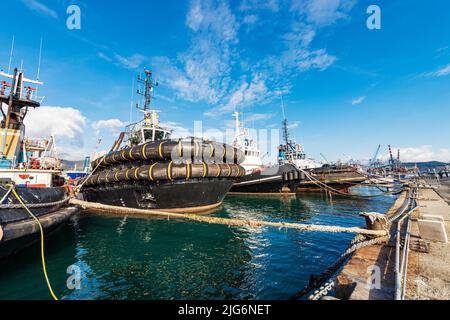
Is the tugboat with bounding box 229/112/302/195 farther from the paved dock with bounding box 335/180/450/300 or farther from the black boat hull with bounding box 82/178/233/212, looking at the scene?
the paved dock with bounding box 335/180/450/300

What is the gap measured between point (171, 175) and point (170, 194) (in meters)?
1.67

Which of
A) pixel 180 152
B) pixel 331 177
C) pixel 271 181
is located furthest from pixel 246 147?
pixel 180 152

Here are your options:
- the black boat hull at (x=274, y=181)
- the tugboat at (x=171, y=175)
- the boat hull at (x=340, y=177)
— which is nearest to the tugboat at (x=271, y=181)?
the black boat hull at (x=274, y=181)

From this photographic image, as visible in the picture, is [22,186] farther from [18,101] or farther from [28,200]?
[18,101]

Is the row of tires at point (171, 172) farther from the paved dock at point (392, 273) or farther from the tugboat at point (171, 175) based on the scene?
the paved dock at point (392, 273)

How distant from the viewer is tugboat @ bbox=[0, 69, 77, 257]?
18.5ft

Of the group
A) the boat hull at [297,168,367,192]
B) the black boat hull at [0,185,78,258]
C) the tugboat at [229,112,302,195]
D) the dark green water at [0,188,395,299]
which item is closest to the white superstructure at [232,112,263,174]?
the tugboat at [229,112,302,195]

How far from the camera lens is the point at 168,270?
243 inches

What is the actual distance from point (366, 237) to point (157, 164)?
10746 millimetres

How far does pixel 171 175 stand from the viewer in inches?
A: 463

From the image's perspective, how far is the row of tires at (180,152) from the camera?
12102mm
